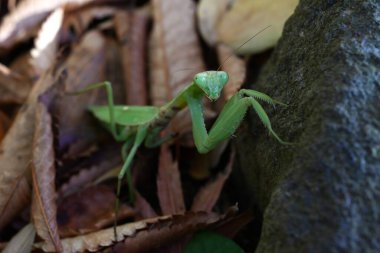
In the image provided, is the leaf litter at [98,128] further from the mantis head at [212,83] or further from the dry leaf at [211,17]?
the mantis head at [212,83]

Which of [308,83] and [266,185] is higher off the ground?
[308,83]

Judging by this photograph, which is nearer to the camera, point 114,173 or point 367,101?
point 367,101

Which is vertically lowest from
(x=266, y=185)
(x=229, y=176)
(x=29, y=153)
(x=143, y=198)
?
(x=229, y=176)

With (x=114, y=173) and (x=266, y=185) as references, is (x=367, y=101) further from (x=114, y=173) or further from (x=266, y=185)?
(x=114, y=173)

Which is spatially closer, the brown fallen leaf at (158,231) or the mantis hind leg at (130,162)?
the brown fallen leaf at (158,231)

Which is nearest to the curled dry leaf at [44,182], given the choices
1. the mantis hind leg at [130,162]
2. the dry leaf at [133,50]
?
the mantis hind leg at [130,162]

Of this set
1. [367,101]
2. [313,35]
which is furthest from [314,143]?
[313,35]
